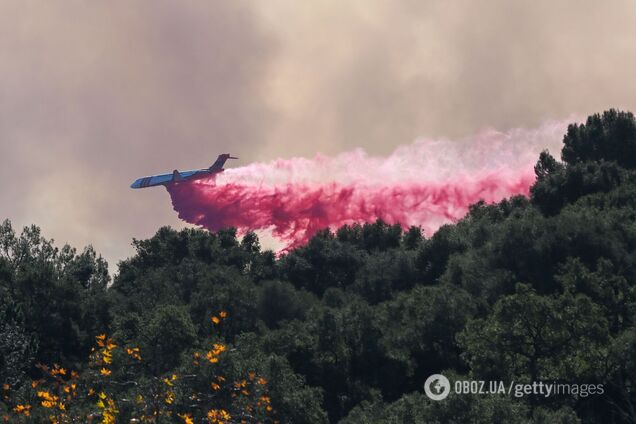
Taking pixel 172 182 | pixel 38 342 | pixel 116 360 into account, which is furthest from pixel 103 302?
pixel 172 182

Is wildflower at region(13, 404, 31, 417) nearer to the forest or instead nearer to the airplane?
the forest

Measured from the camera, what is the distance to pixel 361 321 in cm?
9581

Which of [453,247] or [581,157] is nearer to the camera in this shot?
[453,247]

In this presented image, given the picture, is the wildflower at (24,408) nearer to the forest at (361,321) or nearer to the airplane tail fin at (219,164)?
the forest at (361,321)

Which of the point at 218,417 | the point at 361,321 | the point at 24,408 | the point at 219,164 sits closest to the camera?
the point at 218,417

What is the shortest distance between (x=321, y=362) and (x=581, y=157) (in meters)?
70.8

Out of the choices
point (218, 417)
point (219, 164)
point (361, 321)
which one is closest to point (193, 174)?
point (219, 164)

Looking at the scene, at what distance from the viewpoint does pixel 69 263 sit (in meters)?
153

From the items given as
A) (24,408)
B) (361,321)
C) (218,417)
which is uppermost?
(361,321)

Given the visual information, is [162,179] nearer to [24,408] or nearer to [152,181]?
[152,181]

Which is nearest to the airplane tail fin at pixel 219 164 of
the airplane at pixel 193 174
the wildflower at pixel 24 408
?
the airplane at pixel 193 174

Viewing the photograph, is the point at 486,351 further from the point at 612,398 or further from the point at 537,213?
the point at 537,213

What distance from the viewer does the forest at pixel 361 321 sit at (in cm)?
7569

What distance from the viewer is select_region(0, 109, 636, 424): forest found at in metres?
75.7
